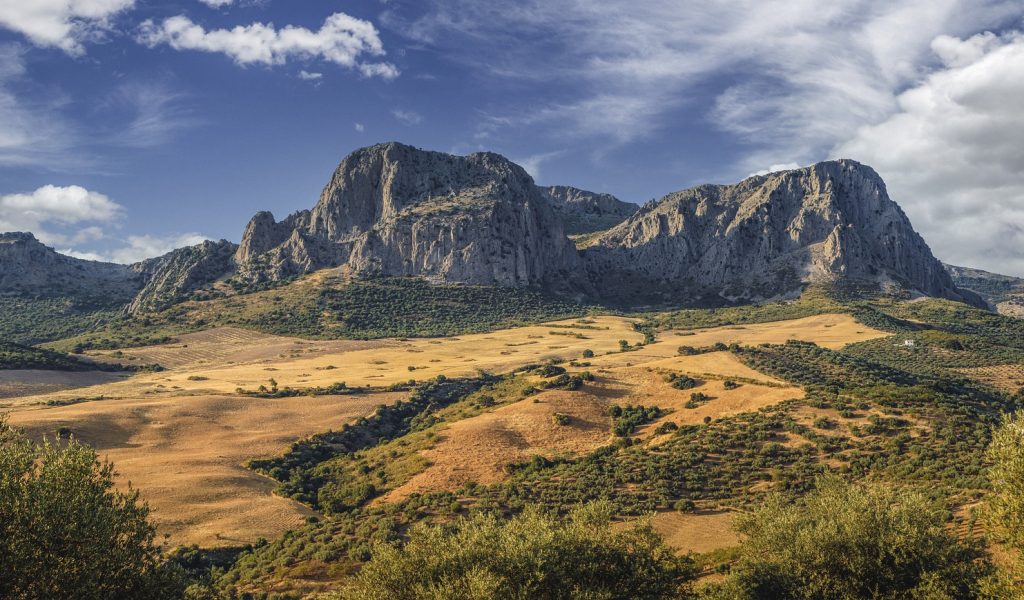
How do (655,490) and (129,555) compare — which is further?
(655,490)

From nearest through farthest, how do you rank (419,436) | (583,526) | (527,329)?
(583,526), (419,436), (527,329)

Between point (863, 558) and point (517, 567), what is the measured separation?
16.8 metres

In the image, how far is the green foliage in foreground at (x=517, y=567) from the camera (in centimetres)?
2664

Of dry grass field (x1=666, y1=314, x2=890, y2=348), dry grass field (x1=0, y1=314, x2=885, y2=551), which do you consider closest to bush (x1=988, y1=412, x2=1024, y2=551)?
dry grass field (x1=0, y1=314, x2=885, y2=551)

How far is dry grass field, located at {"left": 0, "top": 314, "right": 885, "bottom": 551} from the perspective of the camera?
61634mm

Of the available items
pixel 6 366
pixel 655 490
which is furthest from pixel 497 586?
pixel 6 366

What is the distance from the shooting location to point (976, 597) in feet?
88.5

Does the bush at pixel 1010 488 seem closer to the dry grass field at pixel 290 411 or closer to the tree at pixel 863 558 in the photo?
the tree at pixel 863 558

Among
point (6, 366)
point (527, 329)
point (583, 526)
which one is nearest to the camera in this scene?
point (583, 526)

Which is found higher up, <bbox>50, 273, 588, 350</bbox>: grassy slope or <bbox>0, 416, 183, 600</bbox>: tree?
<bbox>50, 273, 588, 350</bbox>: grassy slope

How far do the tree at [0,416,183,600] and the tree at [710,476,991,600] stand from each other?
2672 cm

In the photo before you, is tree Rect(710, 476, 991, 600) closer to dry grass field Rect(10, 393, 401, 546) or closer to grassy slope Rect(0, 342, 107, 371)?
dry grass field Rect(10, 393, 401, 546)

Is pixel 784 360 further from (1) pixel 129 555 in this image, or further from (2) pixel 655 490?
(1) pixel 129 555

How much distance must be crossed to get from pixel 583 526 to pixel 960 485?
32866mm
